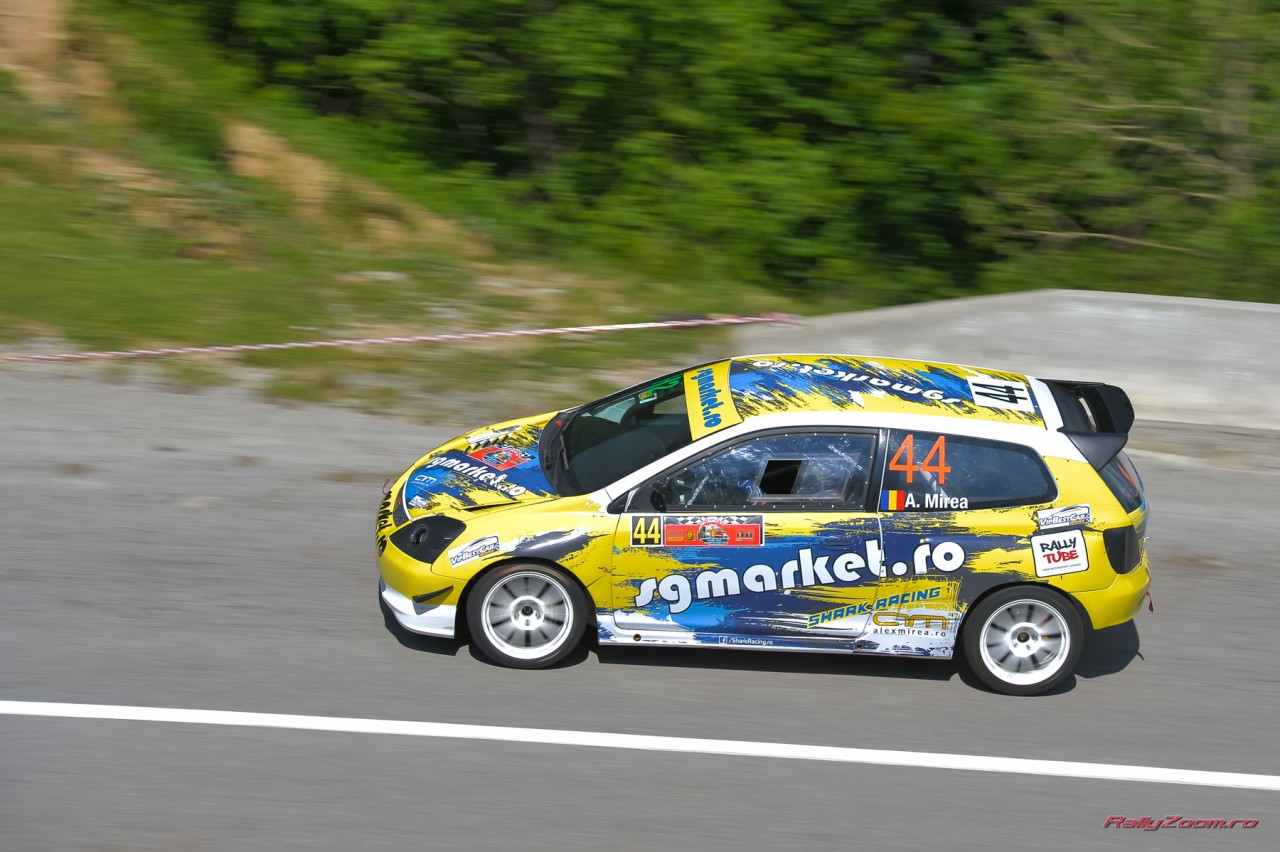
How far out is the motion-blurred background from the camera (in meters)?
12.9

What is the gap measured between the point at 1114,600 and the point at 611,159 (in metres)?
10.7

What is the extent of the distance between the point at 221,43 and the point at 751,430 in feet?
44.1

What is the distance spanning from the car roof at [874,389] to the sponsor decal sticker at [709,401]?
3cm

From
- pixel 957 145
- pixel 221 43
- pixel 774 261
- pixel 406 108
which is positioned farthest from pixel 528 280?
pixel 221 43

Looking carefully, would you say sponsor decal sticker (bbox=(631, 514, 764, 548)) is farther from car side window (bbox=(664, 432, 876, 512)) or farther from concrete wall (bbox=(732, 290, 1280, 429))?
concrete wall (bbox=(732, 290, 1280, 429))

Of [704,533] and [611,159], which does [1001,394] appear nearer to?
[704,533]

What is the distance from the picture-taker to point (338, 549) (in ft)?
26.8

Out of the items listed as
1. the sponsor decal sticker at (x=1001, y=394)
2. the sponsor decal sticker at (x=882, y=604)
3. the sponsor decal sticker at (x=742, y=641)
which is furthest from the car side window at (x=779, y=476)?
the sponsor decal sticker at (x=1001, y=394)

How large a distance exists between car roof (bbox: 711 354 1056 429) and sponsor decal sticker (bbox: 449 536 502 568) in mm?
1460

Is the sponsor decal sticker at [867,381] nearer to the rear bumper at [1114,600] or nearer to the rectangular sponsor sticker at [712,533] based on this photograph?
the rectangular sponsor sticker at [712,533]

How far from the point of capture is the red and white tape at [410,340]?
1094cm

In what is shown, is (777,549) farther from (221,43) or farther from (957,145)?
(221,43)

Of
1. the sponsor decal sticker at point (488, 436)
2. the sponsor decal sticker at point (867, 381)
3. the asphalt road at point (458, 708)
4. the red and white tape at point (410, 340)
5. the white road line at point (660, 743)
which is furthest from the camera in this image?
the red and white tape at point (410, 340)

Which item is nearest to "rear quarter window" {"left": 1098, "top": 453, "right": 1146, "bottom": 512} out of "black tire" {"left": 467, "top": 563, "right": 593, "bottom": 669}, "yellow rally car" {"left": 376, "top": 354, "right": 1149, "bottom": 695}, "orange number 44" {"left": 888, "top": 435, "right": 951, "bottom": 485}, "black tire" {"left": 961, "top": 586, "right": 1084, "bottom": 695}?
"yellow rally car" {"left": 376, "top": 354, "right": 1149, "bottom": 695}
